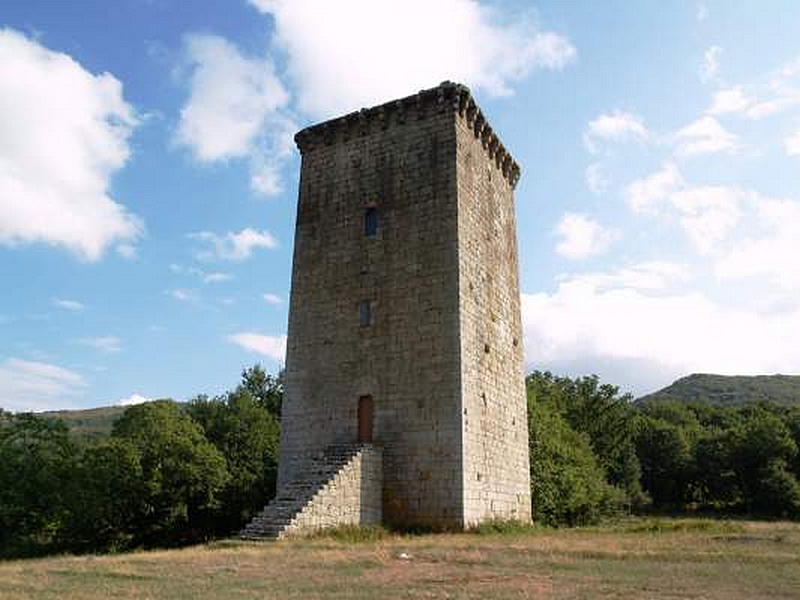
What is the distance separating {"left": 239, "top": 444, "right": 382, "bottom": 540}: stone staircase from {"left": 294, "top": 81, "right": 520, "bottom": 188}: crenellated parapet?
949 cm

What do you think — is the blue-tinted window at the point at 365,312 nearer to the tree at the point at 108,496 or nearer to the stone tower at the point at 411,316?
the stone tower at the point at 411,316

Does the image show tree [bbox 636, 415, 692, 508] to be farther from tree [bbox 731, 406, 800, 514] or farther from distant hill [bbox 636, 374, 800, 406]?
distant hill [bbox 636, 374, 800, 406]

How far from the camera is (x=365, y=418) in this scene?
1830 cm

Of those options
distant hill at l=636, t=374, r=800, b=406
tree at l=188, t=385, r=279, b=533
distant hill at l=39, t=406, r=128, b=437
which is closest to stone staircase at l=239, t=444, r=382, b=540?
tree at l=188, t=385, r=279, b=533

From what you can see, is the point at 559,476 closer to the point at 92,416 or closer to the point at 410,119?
the point at 410,119

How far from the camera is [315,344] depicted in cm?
1962

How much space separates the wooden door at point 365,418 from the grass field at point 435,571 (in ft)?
11.9

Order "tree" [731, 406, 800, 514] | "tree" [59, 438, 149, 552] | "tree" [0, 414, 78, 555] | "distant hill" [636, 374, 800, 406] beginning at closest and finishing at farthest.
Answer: "tree" [59, 438, 149, 552] < "tree" [0, 414, 78, 555] < "tree" [731, 406, 800, 514] < "distant hill" [636, 374, 800, 406]

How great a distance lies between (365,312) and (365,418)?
9.69 ft

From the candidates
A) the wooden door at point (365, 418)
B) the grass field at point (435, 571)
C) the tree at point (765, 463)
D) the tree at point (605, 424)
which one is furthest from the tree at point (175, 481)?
the tree at point (765, 463)

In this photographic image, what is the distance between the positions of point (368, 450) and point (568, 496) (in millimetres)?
14287

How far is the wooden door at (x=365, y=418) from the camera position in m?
18.1

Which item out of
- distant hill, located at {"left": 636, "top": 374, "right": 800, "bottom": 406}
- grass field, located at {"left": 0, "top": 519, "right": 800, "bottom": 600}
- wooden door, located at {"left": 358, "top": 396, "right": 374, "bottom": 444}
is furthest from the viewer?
distant hill, located at {"left": 636, "top": 374, "right": 800, "bottom": 406}

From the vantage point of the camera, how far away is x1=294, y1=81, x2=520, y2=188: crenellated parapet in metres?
19.3
